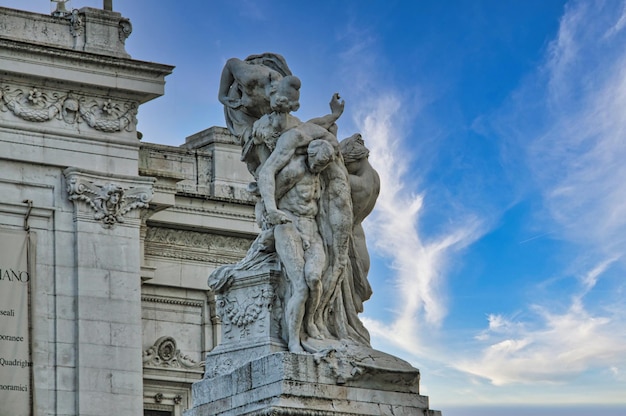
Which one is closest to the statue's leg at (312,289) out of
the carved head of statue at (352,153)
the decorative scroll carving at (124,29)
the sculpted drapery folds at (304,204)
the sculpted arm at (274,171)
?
the sculpted drapery folds at (304,204)

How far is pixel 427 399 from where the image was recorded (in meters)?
16.6

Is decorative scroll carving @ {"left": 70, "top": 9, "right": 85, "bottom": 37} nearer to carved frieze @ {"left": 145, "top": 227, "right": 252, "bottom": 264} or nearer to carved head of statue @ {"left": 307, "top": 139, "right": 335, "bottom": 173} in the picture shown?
carved frieze @ {"left": 145, "top": 227, "right": 252, "bottom": 264}

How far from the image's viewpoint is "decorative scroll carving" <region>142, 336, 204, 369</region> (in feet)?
111

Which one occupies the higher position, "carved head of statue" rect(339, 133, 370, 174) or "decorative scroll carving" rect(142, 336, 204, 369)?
"decorative scroll carving" rect(142, 336, 204, 369)

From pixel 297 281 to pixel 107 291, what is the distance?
51.1 feet

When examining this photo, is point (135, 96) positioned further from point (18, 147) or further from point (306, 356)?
point (306, 356)

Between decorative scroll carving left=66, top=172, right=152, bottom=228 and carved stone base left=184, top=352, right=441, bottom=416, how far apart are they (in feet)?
50.1

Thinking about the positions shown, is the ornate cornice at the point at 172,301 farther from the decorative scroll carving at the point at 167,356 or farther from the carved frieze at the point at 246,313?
the carved frieze at the point at 246,313

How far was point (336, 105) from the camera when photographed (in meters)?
17.5

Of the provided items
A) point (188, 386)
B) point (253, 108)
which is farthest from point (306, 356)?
point (188, 386)

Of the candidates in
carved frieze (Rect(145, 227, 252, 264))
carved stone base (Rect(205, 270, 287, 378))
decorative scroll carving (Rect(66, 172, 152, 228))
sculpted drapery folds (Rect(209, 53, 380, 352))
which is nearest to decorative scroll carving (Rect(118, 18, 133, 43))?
decorative scroll carving (Rect(66, 172, 152, 228))

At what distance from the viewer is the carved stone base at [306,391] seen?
1550 centimetres

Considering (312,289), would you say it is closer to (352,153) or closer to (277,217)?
(277,217)

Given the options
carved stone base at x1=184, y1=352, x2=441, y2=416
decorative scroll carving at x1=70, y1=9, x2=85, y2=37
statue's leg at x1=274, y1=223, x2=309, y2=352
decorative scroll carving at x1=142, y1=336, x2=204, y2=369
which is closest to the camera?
carved stone base at x1=184, y1=352, x2=441, y2=416
